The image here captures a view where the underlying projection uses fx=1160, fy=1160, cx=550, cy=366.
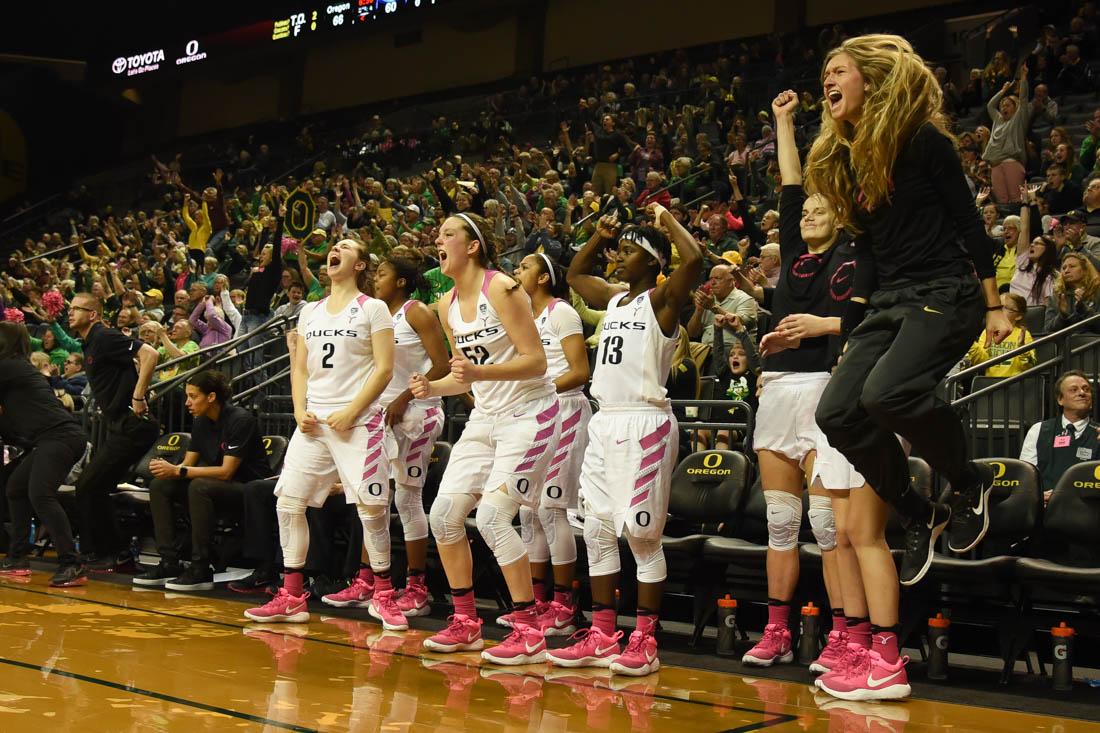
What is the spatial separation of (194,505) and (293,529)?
4.76 ft

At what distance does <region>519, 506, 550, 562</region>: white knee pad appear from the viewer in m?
6.34

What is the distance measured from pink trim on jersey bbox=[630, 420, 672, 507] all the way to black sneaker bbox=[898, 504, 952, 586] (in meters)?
1.24

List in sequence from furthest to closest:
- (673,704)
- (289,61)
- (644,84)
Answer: (289,61), (644,84), (673,704)

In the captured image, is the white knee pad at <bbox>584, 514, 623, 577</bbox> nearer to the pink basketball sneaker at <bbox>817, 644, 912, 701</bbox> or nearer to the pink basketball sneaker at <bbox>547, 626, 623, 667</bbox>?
the pink basketball sneaker at <bbox>547, 626, 623, 667</bbox>

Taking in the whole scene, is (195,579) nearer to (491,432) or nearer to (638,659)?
(491,432)

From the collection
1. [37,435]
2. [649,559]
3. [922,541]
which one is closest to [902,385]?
[922,541]

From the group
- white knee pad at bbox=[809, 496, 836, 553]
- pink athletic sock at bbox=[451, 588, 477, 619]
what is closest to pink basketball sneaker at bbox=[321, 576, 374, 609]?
pink athletic sock at bbox=[451, 588, 477, 619]

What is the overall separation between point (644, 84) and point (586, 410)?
43.3 feet

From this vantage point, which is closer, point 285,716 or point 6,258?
point 285,716

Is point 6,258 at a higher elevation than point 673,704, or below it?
higher

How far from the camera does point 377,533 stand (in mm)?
6395

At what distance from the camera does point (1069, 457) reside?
609 centimetres

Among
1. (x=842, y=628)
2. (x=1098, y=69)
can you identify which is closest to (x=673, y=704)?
(x=842, y=628)

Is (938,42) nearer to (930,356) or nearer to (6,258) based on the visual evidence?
(930,356)
